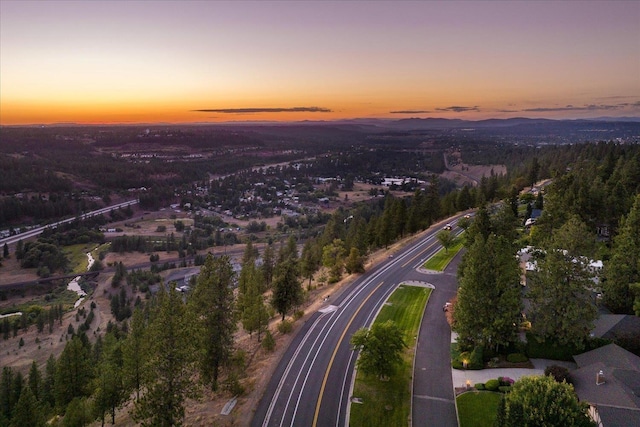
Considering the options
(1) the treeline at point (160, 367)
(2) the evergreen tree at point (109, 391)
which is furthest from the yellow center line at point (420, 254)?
(2) the evergreen tree at point (109, 391)

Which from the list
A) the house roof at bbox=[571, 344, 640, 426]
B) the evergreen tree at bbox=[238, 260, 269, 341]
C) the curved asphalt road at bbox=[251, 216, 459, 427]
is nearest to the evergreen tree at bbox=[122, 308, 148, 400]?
the curved asphalt road at bbox=[251, 216, 459, 427]

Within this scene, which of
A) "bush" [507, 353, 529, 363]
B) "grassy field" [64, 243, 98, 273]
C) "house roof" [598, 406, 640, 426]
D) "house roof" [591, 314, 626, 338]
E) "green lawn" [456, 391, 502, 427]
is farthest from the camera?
"grassy field" [64, 243, 98, 273]

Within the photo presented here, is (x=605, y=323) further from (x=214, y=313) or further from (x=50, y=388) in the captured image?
(x=50, y=388)

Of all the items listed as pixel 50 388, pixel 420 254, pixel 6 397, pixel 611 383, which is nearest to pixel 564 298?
pixel 611 383

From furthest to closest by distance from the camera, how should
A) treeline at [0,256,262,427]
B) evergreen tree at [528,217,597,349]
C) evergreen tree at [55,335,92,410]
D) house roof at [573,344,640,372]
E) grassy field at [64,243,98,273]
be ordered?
grassy field at [64,243,98,273], evergreen tree at [55,335,92,410], evergreen tree at [528,217,597,349], house roof at [573,344,640,372], treeline at [0,256,262,427]

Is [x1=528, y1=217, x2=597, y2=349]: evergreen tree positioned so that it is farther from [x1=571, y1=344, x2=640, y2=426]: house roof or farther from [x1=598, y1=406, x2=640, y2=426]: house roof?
[x1=598, y1=406, x2=640, y2=426]: house roof

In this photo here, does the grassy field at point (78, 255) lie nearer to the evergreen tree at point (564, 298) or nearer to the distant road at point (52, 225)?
the distant road at point (52, 225)
